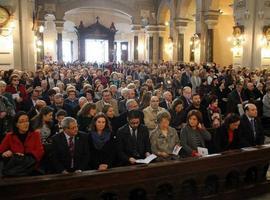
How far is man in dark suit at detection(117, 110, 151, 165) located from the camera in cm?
508

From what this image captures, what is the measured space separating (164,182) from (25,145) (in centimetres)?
191

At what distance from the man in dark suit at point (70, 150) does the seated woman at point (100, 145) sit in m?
0.22

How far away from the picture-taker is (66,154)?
4.64 metres

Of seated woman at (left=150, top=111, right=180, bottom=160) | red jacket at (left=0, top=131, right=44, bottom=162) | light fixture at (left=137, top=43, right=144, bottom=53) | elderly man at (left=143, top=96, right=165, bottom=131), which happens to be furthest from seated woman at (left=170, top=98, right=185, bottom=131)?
light fixture at (left=137, top=43, right=144, bottom=53)

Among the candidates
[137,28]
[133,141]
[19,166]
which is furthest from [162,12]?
[19,166]

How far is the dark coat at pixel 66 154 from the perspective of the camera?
4598 mm

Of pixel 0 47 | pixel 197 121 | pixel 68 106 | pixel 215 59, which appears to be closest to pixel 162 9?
pixel 215 59

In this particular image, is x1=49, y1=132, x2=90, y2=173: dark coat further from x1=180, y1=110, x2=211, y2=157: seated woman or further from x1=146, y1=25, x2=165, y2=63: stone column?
x1=146, y1=25, x2=165, y2=63: stone column

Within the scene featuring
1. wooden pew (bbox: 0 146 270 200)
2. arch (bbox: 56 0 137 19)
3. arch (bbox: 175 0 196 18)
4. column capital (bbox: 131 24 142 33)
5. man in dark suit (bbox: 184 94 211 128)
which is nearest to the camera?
wooden pew (bbox: 0 146 270 200)

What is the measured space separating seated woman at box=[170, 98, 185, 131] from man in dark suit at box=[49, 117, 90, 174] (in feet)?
8.41

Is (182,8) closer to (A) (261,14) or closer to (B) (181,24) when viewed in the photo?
(B) (181,24)

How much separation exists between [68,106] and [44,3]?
2163 centimetres

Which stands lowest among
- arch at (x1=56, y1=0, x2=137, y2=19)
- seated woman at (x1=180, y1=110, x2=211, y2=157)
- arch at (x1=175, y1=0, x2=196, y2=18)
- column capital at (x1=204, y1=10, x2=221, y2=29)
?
seated woman at (x1=180, y1=110, x2=211, y2=157)

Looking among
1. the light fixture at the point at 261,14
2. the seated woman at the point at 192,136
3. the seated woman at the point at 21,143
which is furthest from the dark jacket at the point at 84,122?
the light fixture at the point at 261,14
